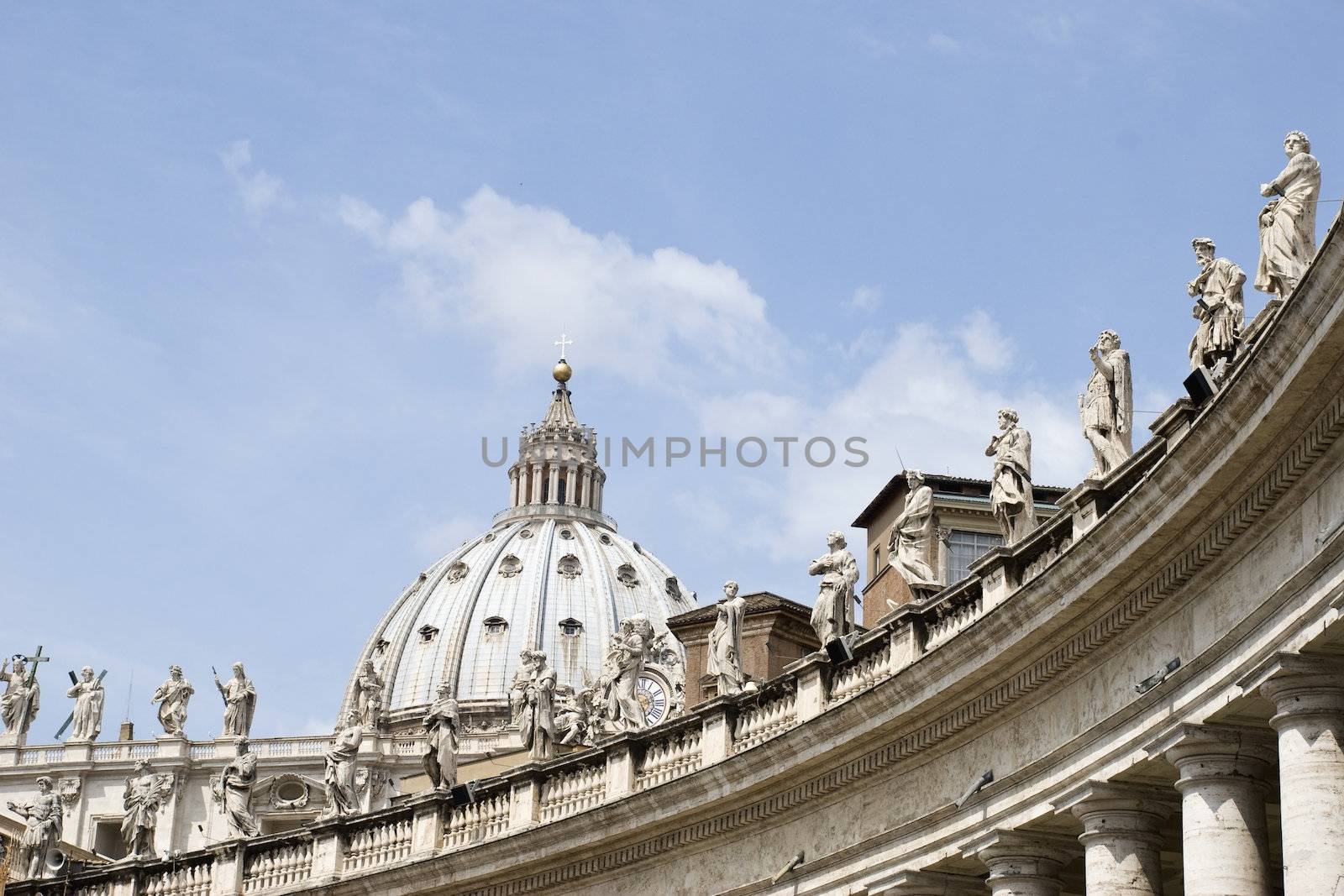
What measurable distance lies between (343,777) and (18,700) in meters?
80.4

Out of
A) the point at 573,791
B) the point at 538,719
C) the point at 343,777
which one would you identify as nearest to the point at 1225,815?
the point at 573,791

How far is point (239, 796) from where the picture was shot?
5012 cm

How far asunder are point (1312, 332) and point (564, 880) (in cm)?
2061

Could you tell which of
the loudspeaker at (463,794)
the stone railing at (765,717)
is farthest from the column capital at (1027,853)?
the loudspeaker at (463,794)

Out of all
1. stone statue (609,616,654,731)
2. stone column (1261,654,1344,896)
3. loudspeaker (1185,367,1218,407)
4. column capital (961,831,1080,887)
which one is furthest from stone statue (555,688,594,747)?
stone column (1261,654,1344,896)

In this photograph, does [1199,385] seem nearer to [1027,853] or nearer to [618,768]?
[1027,853]

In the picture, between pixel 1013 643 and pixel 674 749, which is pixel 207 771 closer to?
pixel 674 749

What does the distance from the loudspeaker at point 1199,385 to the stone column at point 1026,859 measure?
246 inches

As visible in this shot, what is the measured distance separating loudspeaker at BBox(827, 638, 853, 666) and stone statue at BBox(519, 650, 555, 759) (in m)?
9.88

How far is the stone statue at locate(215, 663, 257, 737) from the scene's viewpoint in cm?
11500

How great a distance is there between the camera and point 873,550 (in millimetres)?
58031

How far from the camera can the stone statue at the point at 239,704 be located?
115m

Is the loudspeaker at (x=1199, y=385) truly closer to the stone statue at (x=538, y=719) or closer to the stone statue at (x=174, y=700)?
the stone statue at (x=538, y=719)

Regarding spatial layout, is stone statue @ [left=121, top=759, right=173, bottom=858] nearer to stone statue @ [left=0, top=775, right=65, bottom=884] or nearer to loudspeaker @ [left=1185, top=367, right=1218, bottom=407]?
stone statue @ [left=0, top=775, right=65, bottom=884]
